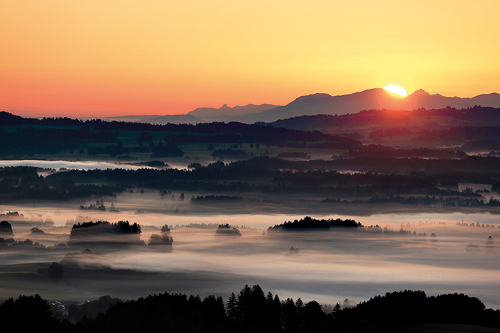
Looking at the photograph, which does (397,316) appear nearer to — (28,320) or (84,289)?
(28,320)

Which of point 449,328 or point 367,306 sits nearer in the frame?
point 449,328

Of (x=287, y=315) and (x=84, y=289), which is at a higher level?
(x=287, y=315)

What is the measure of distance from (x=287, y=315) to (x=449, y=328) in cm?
2058

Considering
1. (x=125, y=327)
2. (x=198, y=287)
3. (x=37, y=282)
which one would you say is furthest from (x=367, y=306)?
(x=37, y=282)

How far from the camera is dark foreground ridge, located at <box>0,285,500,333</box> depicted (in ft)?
272

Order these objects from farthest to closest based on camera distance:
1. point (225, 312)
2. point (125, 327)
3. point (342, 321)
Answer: point (225, 312)
point (342, 321)
point (125, 327)

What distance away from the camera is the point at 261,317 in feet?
302

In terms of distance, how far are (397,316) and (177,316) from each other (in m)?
27.5

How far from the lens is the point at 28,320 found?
3275 inches

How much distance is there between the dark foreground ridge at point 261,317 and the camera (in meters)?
83.0

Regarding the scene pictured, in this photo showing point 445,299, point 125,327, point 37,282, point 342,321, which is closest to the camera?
point 125,327

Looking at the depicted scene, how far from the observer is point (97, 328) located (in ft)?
276

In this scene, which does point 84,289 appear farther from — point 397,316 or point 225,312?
point 397,316

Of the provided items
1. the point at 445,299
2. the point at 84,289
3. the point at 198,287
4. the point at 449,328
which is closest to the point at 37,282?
the point at 84,289
